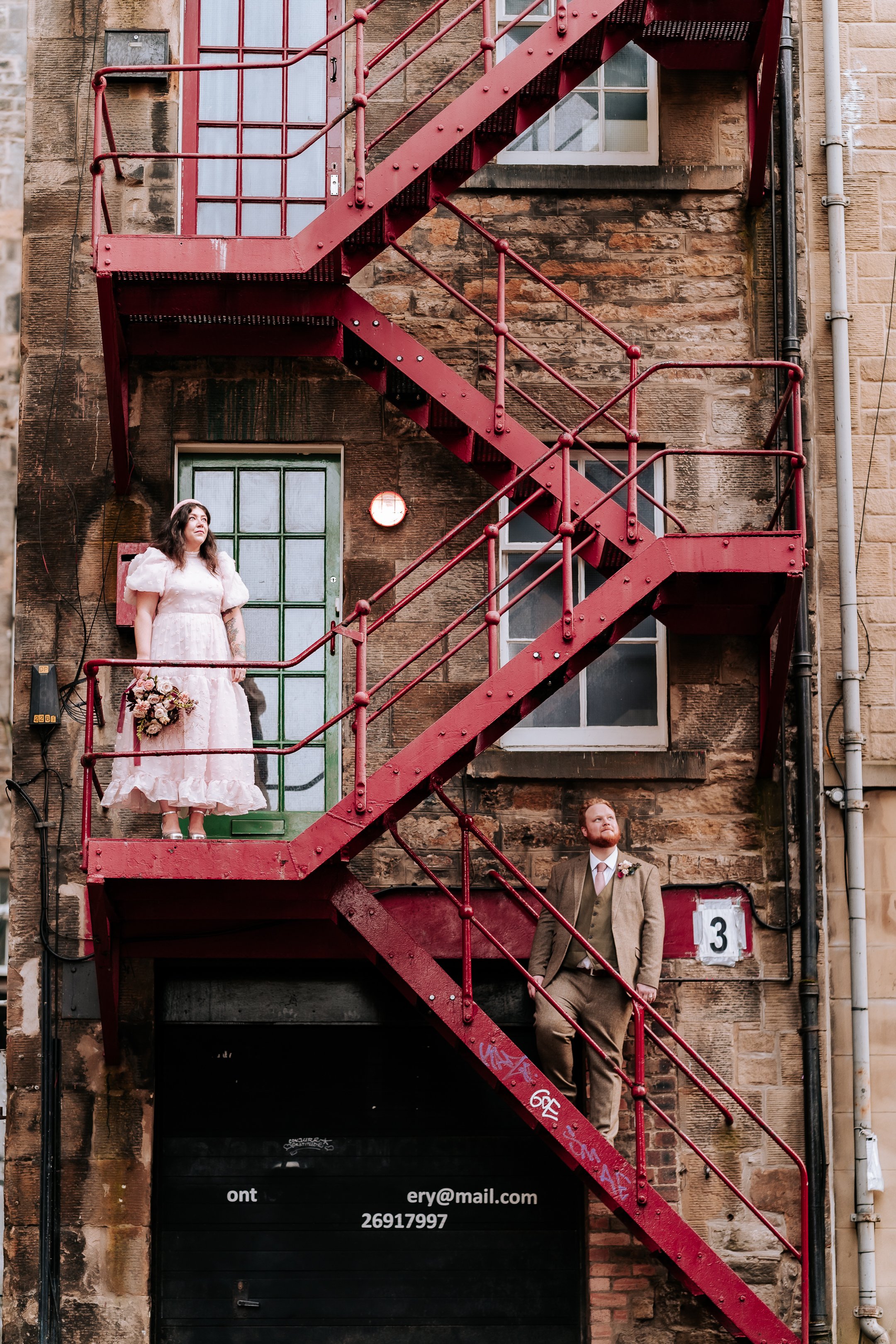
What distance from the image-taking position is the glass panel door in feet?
32.5

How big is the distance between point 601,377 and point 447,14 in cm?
271

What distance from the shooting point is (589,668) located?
9586mm

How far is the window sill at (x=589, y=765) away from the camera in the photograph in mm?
9172

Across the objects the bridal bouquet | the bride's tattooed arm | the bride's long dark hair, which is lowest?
the bridal bouquet

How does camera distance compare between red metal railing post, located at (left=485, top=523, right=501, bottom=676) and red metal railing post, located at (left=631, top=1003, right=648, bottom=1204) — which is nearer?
red metal railing post, located at (left=485, top=523, right=501, bottom=676)

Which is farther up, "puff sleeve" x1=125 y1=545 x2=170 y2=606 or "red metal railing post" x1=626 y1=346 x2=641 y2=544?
"red metal railing post" x1=626 y1=346 x2=641 y2=544

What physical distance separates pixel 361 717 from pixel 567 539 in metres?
1.46

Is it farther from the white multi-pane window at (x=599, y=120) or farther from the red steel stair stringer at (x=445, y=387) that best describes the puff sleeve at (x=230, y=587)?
the white multi-pane window at (x=599, y=120)

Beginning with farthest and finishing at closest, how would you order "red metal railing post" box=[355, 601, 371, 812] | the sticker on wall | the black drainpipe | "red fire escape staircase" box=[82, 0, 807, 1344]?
the sticker on wall < the black drainpipe < "red fire escape staircase" box=[82, 0, 807, 1344] < "red metal railing post" box=[355, 601, 371, 812]

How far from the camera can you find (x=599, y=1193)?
799cm

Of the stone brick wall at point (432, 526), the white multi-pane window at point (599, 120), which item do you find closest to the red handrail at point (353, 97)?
the stone brick wall at point (432, 526)

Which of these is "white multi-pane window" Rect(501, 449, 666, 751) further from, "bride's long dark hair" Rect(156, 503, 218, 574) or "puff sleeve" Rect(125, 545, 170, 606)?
"puff sleeve" Rect(125, 545, 170, 606)

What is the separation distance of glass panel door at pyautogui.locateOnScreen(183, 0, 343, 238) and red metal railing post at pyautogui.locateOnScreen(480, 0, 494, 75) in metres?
1.51

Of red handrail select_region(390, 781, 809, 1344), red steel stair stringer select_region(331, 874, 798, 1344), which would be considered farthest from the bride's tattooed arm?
red steel stair stringer select_region(331, 874, 798, 1344)
